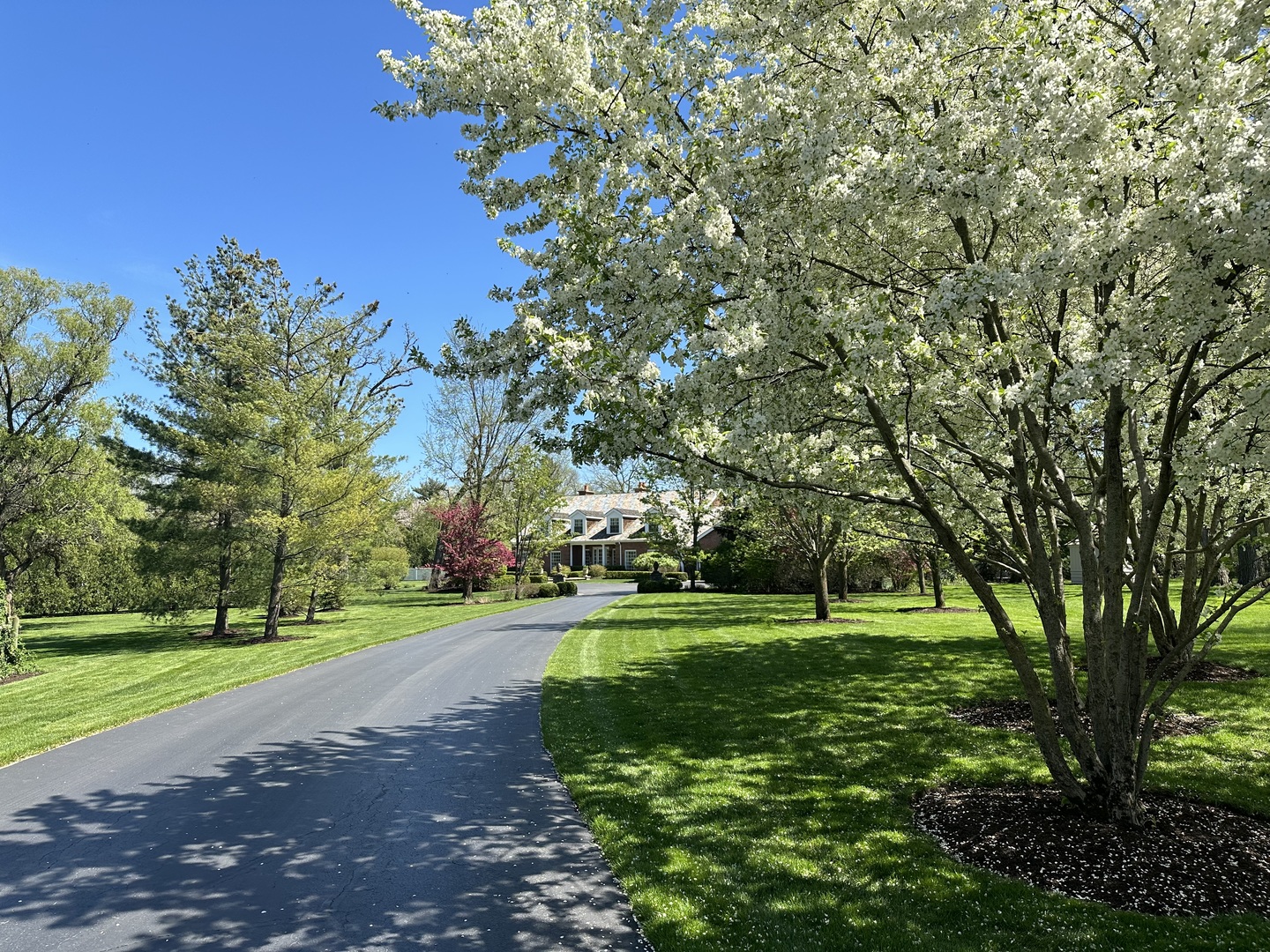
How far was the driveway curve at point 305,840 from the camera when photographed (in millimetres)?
4254

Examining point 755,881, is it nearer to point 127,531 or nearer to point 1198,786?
point 1198,786

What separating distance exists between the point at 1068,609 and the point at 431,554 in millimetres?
45278

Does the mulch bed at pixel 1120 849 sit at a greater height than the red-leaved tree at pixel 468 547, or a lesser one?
lesser

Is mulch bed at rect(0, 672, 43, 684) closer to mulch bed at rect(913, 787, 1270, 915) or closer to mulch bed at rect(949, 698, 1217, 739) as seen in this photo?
mulch bed at rect(913, 787, 1270, 915)

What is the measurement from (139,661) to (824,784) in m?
16.7

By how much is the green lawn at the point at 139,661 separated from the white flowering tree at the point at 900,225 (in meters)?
8.81

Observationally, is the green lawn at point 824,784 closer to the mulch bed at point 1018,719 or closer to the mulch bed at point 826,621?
the mulch bed at point 1018,719

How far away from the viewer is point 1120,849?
4.87m

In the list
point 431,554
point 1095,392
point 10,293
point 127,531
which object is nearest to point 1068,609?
point 1095,392

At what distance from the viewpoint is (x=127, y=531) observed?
62.1ft

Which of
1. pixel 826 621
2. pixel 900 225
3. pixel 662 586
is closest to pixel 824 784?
pixel 900 225

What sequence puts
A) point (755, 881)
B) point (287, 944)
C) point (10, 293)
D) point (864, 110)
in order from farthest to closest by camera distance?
1. point (10, 293)
2. point (864, 110)
3. point (755, 881)
4. point (287, 944)

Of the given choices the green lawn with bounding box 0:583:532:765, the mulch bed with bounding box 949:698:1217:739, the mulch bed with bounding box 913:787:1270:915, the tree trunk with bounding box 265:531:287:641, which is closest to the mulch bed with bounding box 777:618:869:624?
the mulch bed with bounding box 949:698:1217:739

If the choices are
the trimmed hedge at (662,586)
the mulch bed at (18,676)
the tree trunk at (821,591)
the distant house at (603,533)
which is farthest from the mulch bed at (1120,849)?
the distant house at (603,533)
